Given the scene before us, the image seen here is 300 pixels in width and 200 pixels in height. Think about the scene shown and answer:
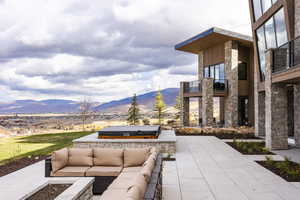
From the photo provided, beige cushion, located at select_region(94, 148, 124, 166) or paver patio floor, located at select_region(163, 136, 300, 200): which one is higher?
beige cushion, located at select_region(94, 148, 124, 166)

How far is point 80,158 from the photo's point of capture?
19.2 feet

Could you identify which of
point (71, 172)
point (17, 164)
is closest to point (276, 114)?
point (71, 172)

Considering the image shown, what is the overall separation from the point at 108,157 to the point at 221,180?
10.4 ft

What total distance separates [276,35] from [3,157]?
47.2ft

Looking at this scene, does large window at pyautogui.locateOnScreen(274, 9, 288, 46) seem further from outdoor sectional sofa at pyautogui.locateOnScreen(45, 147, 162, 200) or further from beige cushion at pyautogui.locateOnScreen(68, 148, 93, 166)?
beige cushion at pyautogui.locateOnScreen(68, 148, 93, 166)

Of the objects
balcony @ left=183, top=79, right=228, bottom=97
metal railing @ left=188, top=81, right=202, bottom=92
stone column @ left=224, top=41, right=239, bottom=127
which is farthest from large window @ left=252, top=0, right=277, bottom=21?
metal railing @ left=188, top=81, right=202, bottom=92

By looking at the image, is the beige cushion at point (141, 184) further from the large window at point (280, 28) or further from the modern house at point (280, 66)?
the large window at point (280, 28)

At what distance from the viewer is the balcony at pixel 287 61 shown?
27.2 ft

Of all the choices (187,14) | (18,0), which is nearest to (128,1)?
(187,14)

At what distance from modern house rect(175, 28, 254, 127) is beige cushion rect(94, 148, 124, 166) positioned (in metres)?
14.1

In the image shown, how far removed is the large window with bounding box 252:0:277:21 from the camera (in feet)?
40.4

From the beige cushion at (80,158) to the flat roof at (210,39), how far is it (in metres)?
15.2

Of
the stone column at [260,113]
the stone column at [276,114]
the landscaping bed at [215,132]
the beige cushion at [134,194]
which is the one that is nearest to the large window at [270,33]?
the stone column at [276,114]

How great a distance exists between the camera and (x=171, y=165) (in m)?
7.65
